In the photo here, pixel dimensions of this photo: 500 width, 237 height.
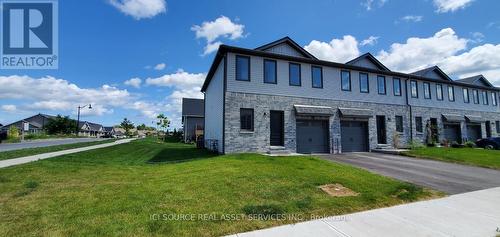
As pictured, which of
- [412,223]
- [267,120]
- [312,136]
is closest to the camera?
[412,223]

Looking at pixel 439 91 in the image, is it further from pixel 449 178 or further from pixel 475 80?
pixel 449 178

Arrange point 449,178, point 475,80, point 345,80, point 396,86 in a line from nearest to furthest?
point 449,178, point 345,80, point 396,86, point 475,80

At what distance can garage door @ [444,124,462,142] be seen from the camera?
2341 centimetres

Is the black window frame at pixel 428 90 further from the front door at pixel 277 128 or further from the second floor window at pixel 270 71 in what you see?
the second floor window at pixel 270 71

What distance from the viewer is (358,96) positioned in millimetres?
18344

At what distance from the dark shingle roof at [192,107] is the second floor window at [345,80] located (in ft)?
73.6

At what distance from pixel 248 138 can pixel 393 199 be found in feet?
28.8

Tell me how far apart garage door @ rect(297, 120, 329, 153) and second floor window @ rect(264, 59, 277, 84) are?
3168 mm

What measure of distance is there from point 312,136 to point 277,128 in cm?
269

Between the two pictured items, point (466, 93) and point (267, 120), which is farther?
point (466, 93)

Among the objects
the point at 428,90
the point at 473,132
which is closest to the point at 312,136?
the point at 428,90

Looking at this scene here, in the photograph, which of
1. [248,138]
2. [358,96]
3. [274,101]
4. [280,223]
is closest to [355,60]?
[358,96]

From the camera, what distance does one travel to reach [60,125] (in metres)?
58.3

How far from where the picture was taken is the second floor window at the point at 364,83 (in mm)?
18656
